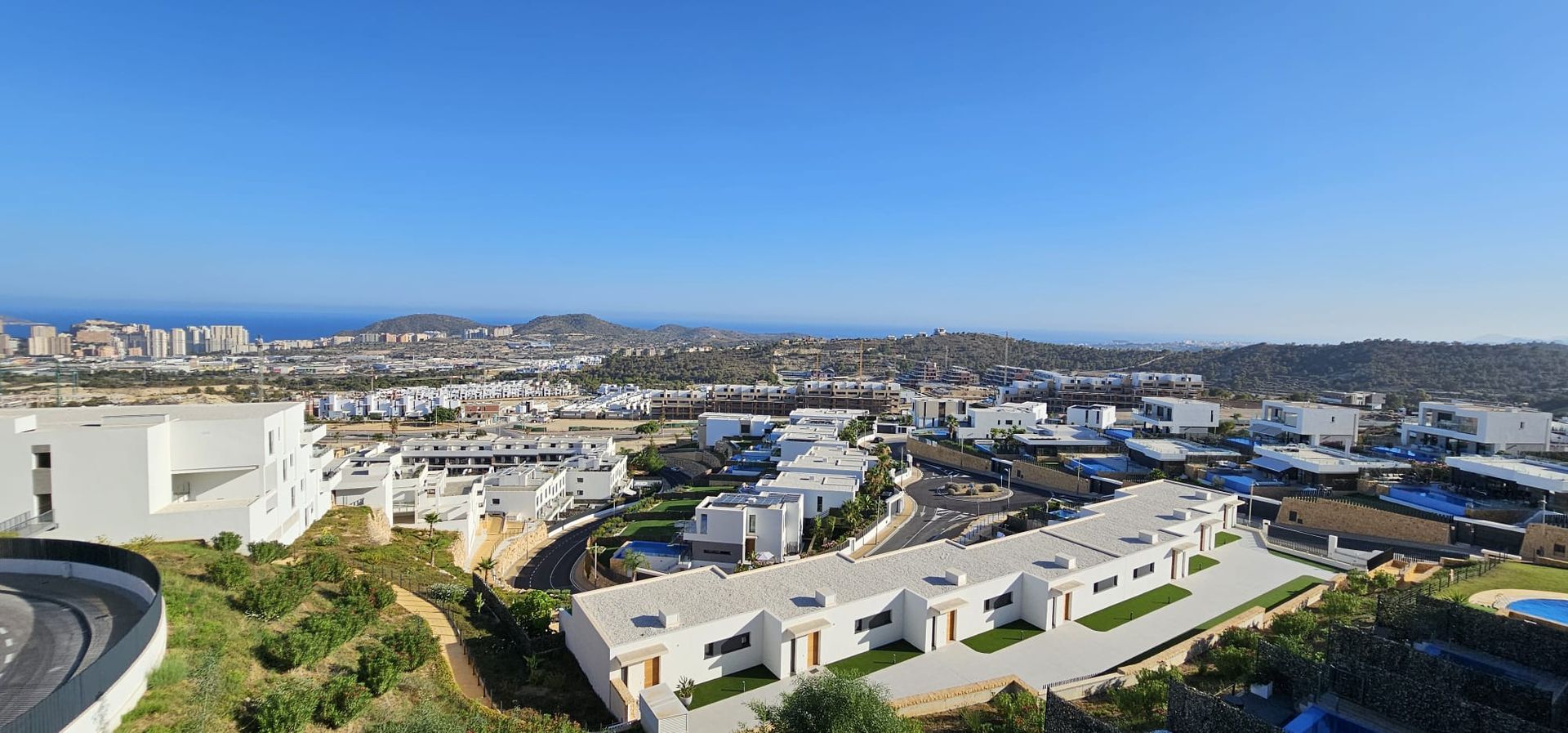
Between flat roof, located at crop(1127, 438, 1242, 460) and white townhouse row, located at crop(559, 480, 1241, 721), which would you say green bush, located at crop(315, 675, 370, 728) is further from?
flat roof, located at crop(1127, 438, 1242, 460)

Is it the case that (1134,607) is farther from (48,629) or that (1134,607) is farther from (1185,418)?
(1185,418)

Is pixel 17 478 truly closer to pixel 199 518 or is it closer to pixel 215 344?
pixel 199 518

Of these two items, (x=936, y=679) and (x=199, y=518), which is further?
(x=199, y=518)

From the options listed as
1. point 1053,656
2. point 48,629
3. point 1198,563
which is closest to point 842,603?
point 1053,656

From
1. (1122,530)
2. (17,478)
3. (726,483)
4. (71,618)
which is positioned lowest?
(726,483)

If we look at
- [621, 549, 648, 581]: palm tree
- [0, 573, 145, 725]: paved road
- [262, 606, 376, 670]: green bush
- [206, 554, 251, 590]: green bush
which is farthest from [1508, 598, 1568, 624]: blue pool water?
[206, 554, 251, 590]: green bush

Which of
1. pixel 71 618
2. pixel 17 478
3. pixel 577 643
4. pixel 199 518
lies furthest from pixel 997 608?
pixel 17 478
